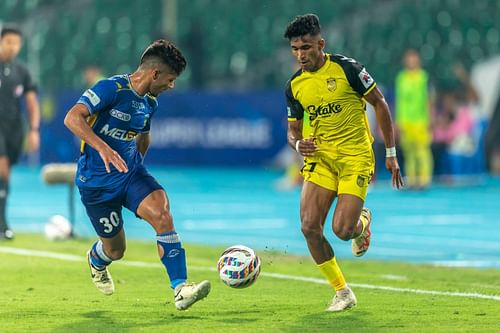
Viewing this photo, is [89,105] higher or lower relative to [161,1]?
higher

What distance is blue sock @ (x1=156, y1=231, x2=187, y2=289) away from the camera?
8625mm

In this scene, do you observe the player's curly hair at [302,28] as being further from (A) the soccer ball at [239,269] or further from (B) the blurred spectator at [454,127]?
(B) the blurred spectator at [454,127]

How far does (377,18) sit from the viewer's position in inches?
1220

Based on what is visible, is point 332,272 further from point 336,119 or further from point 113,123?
point 113,123

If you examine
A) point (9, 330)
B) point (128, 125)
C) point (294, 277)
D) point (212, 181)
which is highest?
point (128, 125)

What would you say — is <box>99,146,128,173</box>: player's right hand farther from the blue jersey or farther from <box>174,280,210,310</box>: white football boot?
<box>174,280,210,310</box>: white football boot

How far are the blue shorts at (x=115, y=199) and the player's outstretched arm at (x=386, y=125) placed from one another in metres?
1.80

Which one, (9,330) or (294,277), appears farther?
(294,277)

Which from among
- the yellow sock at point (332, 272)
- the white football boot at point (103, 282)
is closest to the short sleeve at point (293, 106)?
the yellow sock at point (332, 272)

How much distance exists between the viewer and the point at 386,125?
931 centimetres

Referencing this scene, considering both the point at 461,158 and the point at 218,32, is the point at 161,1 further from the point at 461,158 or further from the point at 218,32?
the point at 461,158

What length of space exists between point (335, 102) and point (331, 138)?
30 cm

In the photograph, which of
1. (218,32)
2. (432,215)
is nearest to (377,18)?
(218,32)

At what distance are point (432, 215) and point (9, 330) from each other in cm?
1216
